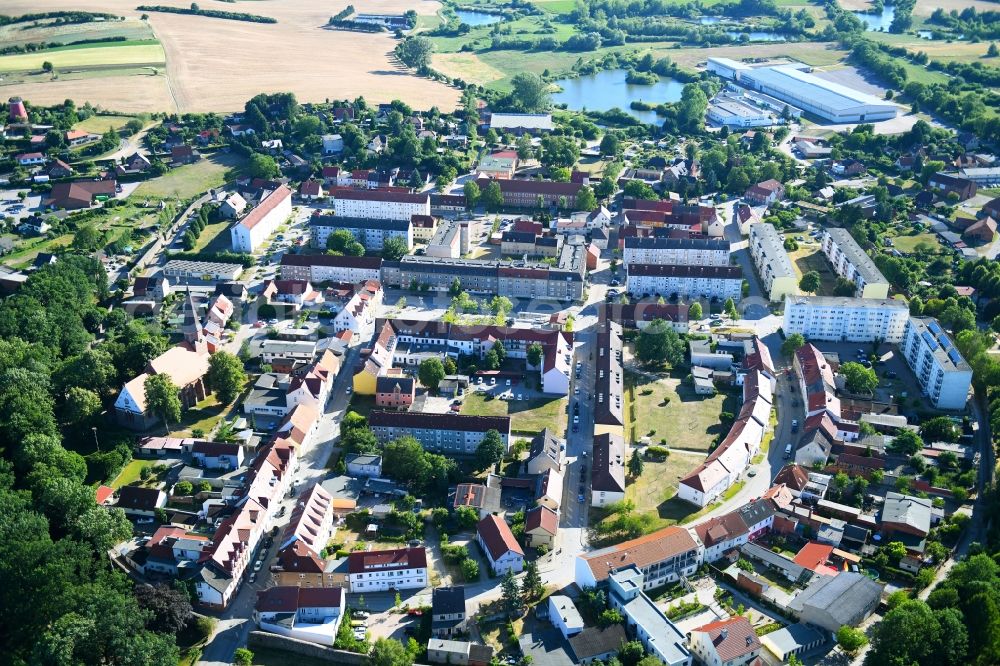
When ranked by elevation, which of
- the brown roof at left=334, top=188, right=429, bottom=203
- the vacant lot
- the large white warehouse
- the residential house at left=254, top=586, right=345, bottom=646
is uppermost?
the large white warehouse

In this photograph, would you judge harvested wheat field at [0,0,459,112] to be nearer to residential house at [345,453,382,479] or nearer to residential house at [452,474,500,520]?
residential house at [345,453,382,479]

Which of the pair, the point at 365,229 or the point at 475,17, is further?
the point at 475,17

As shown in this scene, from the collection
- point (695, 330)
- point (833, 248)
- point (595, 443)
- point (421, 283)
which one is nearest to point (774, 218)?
point (833, 248)

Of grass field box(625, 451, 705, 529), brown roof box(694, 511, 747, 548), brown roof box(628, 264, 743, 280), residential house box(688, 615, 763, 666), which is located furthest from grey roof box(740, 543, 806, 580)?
brown roof box(628, 264, 743, 280)

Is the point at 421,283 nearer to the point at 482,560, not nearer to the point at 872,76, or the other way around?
the point at 482,560

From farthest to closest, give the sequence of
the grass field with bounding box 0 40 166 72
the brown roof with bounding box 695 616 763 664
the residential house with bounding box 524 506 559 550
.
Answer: the grass field with bounding box 0 40 166 72 → the residential house with bounding box 524 506 559 550 → the brown roof with bounding box 695 616 763 664

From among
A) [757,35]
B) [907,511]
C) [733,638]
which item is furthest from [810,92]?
[733,638]

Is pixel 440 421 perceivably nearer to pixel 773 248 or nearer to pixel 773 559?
pixel 773 559
